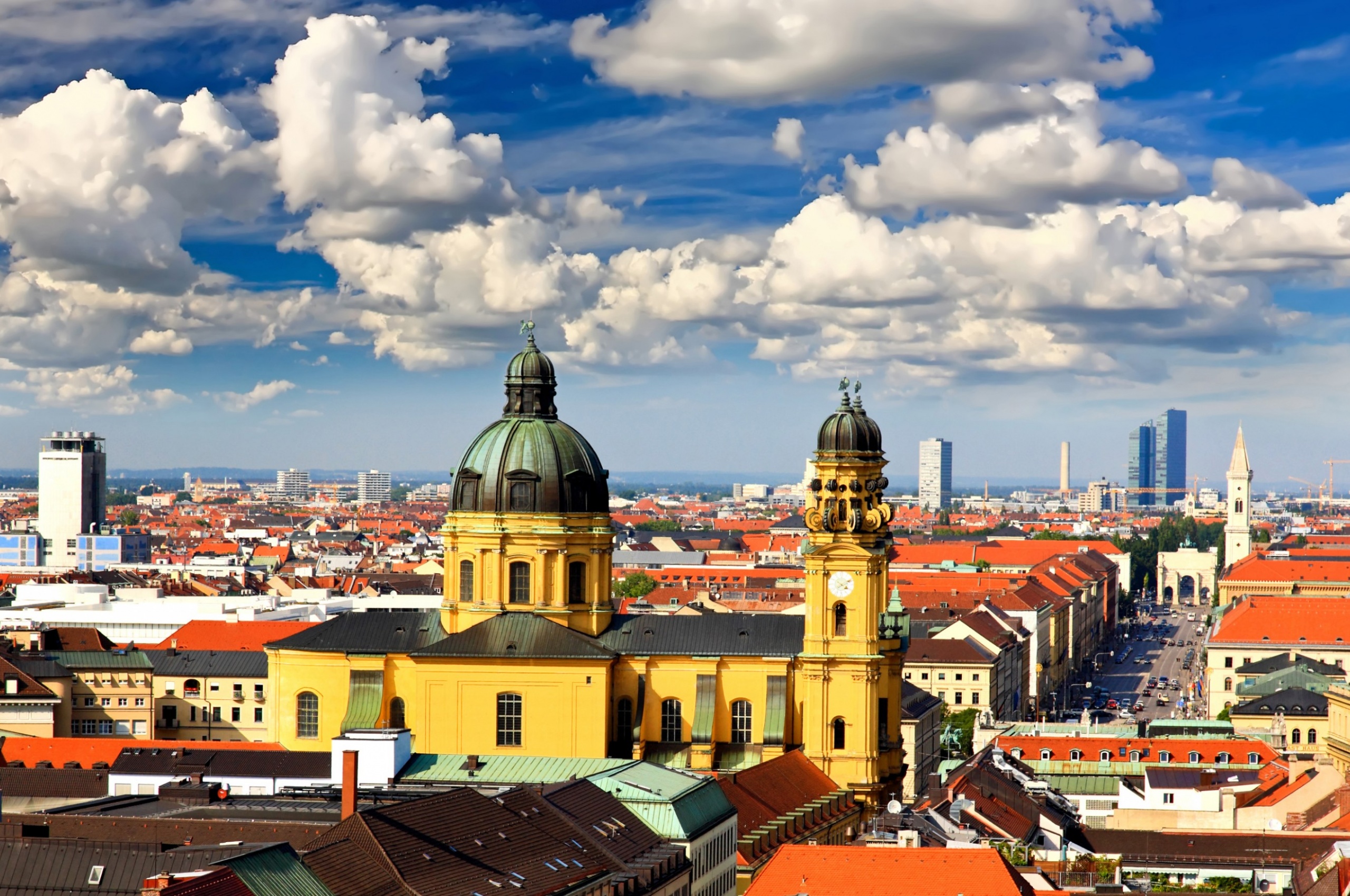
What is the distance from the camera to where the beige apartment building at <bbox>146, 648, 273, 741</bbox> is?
135125 millimetres

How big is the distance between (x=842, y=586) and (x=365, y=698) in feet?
77.8

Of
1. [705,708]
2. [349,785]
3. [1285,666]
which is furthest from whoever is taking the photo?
[1285,666]

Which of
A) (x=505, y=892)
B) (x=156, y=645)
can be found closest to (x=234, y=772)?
(x=505, y=892)

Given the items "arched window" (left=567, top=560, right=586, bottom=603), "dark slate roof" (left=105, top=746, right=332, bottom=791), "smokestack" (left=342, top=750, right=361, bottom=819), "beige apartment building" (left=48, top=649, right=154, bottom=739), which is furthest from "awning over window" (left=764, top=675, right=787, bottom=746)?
"beige apartment building" (left=48, top=649, right=154, bottom=739)

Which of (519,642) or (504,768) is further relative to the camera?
(519,642)

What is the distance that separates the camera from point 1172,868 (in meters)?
86.9

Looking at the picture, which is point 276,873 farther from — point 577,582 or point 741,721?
point 577,582

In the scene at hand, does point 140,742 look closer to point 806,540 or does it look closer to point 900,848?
point 806,540

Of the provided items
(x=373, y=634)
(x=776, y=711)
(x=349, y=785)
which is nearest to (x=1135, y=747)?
(x=776, y=711)

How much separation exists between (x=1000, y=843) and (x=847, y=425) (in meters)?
27.7

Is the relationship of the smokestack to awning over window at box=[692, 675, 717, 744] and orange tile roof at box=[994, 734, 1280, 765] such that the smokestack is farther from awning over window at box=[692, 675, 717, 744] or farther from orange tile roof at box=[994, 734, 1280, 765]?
orange tile roof at box=[994, 734, 1280, 765]

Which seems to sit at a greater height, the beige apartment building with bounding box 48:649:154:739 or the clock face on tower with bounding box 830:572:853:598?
the clock face on tower with bounding box 830:572:853:598

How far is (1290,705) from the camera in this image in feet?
473

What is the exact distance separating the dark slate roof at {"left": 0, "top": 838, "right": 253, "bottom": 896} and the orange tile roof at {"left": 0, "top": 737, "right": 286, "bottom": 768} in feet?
143
